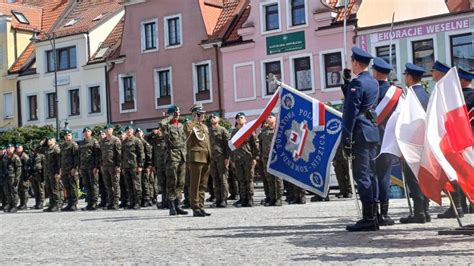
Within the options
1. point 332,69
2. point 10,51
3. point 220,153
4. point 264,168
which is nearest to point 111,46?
point 10,51

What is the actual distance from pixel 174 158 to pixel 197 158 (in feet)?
3.52

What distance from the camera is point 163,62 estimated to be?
43.5 m

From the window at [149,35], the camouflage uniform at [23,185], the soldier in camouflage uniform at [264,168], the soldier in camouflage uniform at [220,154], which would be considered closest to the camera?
the soldier in camouflage uniform at [264,168]

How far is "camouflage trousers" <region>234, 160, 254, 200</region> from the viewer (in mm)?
17297

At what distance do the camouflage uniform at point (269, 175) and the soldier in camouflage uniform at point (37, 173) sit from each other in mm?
7330

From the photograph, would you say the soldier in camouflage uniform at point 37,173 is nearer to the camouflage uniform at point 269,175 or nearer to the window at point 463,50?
the camouflage uniform at point 269,175

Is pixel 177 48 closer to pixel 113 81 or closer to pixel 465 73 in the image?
pixel 113 81

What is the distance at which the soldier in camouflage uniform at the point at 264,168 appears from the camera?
667 inches

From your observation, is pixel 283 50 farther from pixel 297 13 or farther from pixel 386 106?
pixel 386 106

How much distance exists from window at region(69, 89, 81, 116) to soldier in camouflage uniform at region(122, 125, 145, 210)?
28694mm

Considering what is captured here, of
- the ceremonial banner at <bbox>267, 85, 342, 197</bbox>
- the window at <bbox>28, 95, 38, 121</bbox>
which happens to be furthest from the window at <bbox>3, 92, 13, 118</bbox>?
the ceremonial banner at <bbox>267, 85, 342, 197</bbox>

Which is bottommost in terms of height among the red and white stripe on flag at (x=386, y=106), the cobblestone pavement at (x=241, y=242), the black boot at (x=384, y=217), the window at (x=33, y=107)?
the cobblestone pavement at (x=241, y=242)

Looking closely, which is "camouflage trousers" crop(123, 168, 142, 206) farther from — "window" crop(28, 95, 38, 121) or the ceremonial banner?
"window" crop(28, 95, 38, 121)

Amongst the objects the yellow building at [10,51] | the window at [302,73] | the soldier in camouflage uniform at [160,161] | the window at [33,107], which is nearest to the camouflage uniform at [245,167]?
the soldier in camouflage uniform at [160,161]
